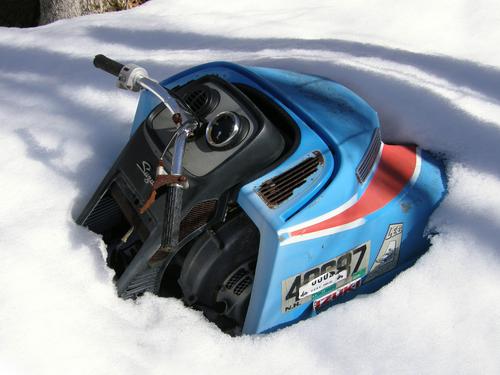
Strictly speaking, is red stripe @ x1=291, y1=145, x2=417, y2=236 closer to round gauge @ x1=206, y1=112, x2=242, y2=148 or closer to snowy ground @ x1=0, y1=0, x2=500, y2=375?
snowy ground @ x1=0, y1=0, x2=500, y2=375

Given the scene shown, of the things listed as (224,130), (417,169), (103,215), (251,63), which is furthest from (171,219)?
(251,63)

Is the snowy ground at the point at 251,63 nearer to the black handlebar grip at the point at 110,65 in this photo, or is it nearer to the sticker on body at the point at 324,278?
the sticker on body at the point at 324,278

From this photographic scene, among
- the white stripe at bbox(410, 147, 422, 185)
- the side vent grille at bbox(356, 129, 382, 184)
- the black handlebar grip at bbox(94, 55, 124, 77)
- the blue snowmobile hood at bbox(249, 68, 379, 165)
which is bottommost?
the white stripe at bbox(410, 147, 422, 185)

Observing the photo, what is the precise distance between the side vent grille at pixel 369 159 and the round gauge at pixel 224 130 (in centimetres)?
37

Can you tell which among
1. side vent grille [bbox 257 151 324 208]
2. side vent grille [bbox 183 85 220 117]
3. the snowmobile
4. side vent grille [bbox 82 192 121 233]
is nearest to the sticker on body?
the snowmobile

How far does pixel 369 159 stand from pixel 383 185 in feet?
0.31

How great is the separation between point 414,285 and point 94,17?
2570mm

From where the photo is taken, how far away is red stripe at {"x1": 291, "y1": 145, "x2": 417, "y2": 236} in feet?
5.55

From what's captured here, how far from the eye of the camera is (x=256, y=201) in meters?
1.62

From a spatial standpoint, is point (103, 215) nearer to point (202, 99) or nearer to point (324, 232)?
point (202, 99)

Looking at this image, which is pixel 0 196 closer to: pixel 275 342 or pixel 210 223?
pixel 210 223

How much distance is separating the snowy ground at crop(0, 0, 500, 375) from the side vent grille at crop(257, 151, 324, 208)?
1.23ft

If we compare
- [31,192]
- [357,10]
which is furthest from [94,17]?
[31,192]

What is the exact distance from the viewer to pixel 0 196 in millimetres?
2039
